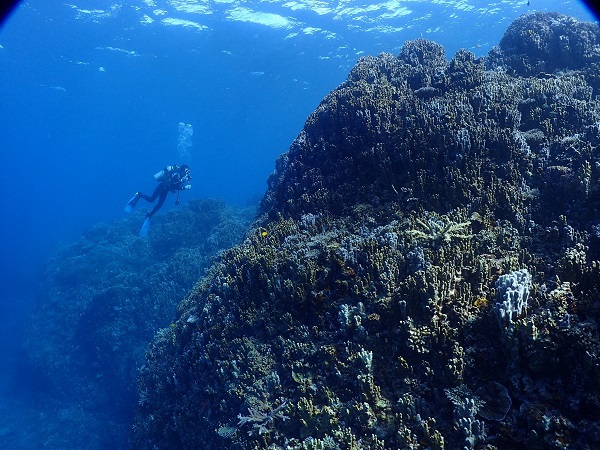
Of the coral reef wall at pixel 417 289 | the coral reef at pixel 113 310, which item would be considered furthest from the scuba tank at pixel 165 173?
the coral reef wall at pixel 417 289

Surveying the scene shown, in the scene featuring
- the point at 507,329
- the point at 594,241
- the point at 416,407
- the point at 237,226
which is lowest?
the point at 416,407

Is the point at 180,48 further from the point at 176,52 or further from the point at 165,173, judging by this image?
the point at 165,173

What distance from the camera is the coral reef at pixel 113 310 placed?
16.3m

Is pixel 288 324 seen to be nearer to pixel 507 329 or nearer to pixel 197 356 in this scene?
pixel 197 356

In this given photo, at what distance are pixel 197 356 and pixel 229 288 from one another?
1565 mm

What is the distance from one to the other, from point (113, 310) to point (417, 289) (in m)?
18.2

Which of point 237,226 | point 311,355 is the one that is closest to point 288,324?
point 311,355

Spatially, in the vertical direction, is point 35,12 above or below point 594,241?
above

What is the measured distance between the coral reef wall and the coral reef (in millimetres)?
7638

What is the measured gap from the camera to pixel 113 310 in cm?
1827

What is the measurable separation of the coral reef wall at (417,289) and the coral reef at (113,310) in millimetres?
7638

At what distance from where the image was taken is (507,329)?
145 inches

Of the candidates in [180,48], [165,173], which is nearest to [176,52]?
[180,48]

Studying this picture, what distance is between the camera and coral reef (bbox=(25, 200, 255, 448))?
53.4 ft
